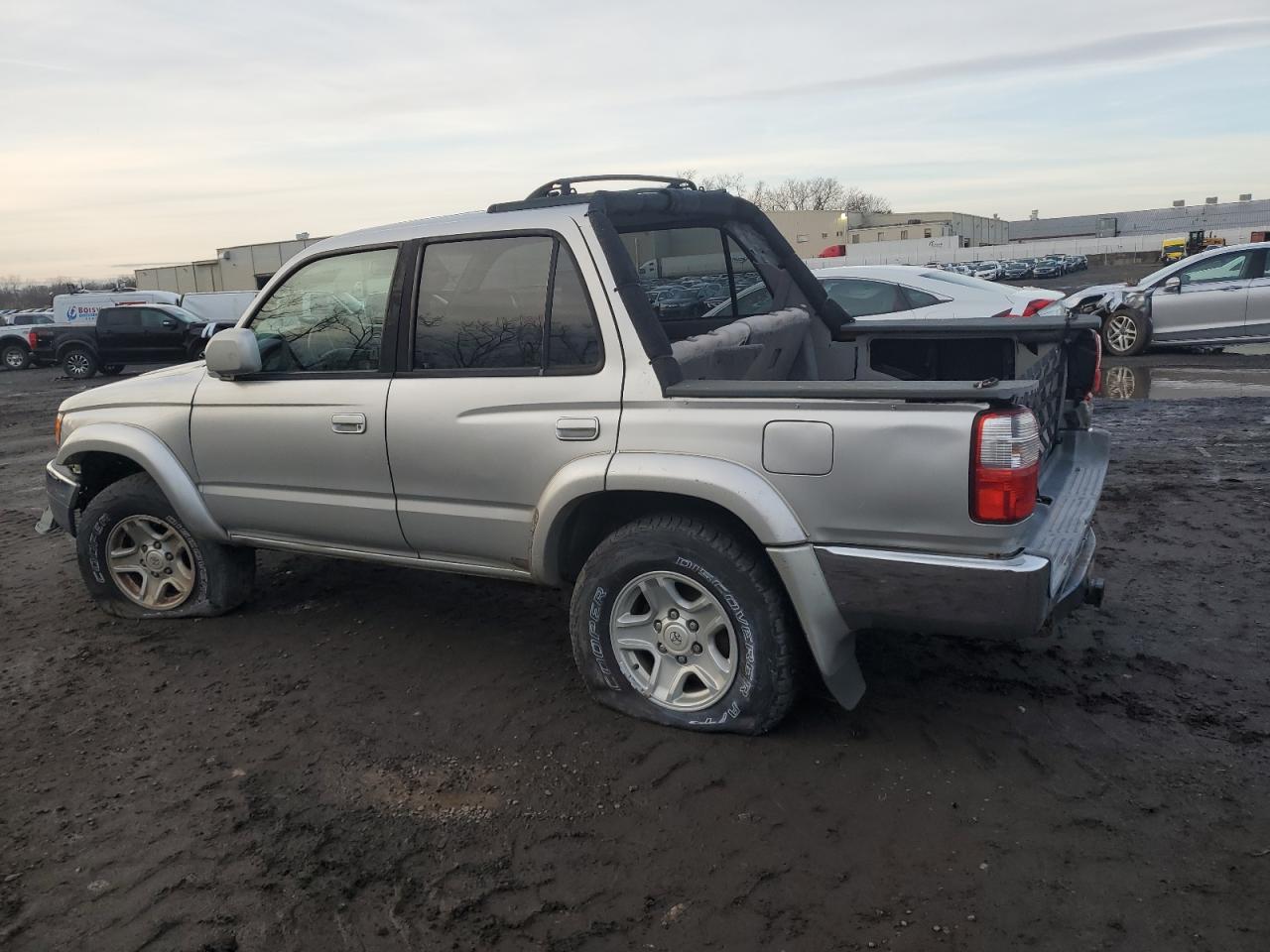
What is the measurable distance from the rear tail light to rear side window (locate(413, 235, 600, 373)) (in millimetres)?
1396

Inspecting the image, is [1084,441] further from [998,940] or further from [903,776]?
[998,940]

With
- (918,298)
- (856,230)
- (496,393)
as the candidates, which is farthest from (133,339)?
(856,230)

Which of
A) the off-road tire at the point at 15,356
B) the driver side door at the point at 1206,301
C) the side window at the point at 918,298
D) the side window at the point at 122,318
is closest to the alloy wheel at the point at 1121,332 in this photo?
the driver side door at the point at 1206,301

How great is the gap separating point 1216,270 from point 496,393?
13325mm

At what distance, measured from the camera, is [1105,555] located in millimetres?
5469

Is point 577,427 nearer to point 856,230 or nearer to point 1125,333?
point 1125,333

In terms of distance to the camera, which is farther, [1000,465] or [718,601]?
[718,601]

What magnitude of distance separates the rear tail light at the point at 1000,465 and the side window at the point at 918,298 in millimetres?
7416

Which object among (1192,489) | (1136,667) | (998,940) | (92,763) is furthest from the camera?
(1192,489)

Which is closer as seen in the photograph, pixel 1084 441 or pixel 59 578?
pixel 1084 441

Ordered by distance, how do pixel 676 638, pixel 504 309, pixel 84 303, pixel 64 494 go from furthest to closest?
pixel 84 303 < pixel 64 494 < pixel 504 309 < pixel 676 638

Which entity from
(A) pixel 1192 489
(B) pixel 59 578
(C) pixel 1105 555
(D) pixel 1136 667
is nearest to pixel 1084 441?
(D) pixel 1136 667

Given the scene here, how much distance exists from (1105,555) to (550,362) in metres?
3.46

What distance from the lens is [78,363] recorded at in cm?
2291
